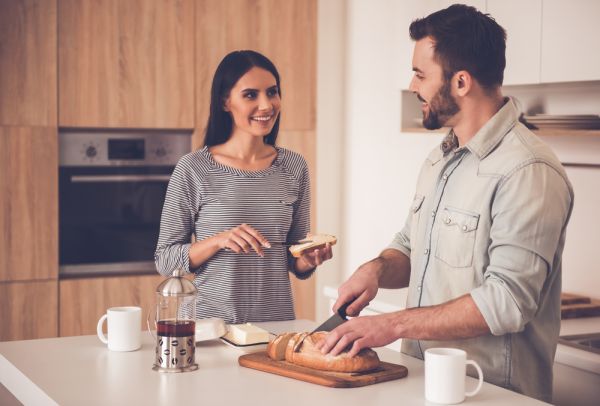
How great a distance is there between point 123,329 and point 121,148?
6.66 feet

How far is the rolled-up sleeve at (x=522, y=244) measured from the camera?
Answer: 1802mm

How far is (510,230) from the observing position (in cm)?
185

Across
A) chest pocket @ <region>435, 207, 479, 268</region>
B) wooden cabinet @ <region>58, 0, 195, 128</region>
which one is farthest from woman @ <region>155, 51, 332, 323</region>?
wooden cabinet @ <region>58, 0, 195, 128</region>

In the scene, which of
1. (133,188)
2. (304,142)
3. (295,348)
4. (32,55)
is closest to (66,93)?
(32,55)

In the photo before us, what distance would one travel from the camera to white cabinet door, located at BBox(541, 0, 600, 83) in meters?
2.93

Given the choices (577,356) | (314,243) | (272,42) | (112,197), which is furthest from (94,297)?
(577,356)

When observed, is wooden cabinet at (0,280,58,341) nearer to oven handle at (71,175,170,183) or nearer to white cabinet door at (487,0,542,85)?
oven handle at (71,175,170,183)

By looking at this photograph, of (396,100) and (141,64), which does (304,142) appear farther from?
(141,64)

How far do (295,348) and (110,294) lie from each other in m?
2.20

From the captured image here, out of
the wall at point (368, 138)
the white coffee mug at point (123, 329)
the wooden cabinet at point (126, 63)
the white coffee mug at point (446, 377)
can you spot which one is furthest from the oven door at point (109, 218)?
the white coffee mug at point (446, 377)

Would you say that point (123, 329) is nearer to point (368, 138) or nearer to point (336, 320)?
point (336, 320)

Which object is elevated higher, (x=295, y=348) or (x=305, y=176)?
(x=305, y=176)

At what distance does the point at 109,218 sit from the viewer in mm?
3973

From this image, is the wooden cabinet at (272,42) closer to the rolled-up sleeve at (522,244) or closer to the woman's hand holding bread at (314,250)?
the woman's hand holding bread at (314,250)
